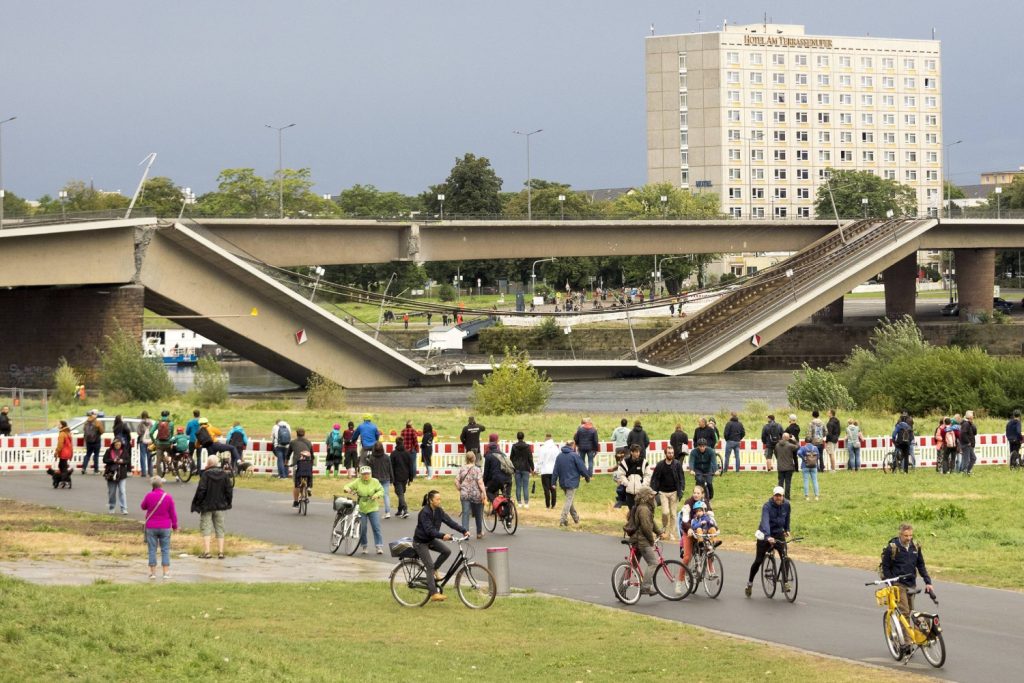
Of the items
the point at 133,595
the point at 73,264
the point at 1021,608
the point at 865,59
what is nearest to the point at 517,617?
the point at 133,595

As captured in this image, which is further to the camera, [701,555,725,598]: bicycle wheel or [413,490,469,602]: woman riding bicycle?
[701,555,725,598]: bicycle wheel

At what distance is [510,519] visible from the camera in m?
28.3

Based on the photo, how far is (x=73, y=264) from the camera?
65000 millimetres

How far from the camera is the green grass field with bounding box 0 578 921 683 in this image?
14.6 metres

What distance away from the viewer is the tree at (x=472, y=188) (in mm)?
153375

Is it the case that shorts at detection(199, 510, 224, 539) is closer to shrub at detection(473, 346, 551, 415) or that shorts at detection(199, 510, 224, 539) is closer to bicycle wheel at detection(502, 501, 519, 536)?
bicycle wheel at detection(502, 501, 519, 536)

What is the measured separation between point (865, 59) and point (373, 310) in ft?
219

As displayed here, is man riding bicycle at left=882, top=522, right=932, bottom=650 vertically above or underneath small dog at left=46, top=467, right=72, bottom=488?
underneath

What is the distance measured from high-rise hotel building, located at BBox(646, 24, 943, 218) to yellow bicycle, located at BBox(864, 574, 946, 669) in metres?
145

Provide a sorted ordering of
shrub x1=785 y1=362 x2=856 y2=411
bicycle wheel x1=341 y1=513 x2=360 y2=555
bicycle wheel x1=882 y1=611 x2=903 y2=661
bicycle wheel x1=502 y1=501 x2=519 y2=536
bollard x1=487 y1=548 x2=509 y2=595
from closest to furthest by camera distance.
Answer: bicycle wheel x1=882 y1=611 x2=903 y2=661 < bollard x1=487 y1=548 x2=509 y2=595 < bicycle wheel x1=341 y1=513 x2=360 y2=555 < bicycle wheel x1=502 y1=501 x2=519 y2=536 < shrub x1=785 y1=362 x2=856 y2=411

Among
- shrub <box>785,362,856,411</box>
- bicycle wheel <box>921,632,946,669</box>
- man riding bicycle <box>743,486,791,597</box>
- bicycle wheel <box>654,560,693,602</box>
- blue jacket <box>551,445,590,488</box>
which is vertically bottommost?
bicycle wheel <box>921,632,946,669</box>

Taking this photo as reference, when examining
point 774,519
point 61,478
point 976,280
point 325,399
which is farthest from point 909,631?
point 976,280

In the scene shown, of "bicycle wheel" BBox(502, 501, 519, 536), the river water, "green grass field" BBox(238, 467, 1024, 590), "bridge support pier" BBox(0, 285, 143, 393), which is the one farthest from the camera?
"bridge support pier" BBox(0, 285, 143, 393)

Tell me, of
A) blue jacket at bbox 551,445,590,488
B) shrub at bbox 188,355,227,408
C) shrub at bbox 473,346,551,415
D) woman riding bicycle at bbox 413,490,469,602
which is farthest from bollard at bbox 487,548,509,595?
shrub at bbox 188,355,227,408
